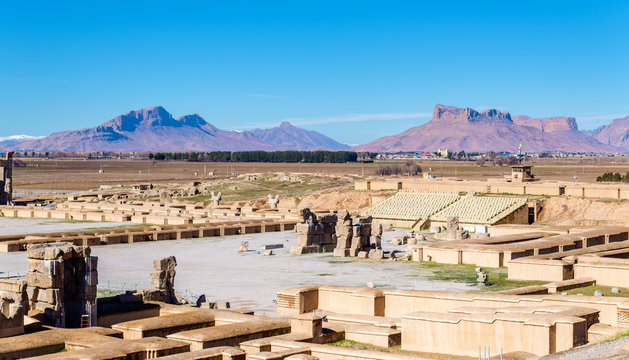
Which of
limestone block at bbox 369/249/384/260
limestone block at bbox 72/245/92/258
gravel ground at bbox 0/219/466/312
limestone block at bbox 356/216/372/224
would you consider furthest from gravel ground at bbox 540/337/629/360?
limestone block at bbox 356/216/372/224

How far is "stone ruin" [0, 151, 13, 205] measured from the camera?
7069cm

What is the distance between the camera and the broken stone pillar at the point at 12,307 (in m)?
18.3

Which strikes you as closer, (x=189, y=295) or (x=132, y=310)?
(x=132, y=310)

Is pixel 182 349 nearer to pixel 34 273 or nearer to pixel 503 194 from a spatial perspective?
pixel 34 273

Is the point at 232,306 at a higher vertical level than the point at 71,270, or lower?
lower

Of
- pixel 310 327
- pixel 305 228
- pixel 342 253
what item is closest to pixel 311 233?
pixel 305 228

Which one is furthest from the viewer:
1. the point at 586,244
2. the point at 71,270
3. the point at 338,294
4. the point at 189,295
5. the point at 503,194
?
the point at 503,194

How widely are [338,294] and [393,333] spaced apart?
16.2ft

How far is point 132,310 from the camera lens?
2220 cm

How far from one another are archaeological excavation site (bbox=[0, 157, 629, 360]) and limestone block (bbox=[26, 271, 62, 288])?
0.11 ft

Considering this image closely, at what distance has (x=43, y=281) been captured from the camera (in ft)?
68.4

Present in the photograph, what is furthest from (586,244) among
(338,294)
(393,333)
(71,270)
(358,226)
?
(71,270)

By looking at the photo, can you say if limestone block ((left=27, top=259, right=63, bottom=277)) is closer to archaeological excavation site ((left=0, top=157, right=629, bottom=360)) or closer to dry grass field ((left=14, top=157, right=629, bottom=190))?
archaeological excavation site ((left=0, top=157, right=629, bottom=360))

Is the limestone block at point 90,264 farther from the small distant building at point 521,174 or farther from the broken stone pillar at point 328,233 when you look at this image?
the small distant building at point 521,174
